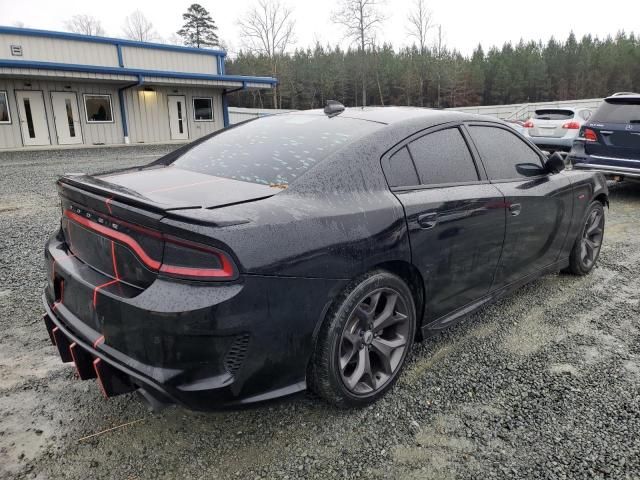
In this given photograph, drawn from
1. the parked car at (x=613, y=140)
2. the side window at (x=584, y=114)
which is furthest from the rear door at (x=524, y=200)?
the side window at (x=584, y=114)

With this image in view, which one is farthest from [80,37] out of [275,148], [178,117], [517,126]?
[275,148]

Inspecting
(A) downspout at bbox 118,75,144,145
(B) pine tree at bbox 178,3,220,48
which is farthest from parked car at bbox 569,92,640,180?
(B) pine tree at bbox 178,3,220,48

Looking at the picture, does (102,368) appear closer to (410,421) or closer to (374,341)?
(374,341)

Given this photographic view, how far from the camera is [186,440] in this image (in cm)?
224

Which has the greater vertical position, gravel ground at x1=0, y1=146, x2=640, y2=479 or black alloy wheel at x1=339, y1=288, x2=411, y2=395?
black alloy wheel at x1=339, y1=288, x2=411, y2=395

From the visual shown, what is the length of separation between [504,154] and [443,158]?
0.77 meters

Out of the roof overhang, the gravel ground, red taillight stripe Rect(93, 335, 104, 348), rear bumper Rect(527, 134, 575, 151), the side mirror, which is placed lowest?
the gravel ground

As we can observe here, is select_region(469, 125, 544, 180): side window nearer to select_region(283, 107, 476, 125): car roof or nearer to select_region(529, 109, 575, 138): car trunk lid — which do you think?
select_region(283, 107, 476, 125): car roof

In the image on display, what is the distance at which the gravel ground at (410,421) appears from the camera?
6.82 feet

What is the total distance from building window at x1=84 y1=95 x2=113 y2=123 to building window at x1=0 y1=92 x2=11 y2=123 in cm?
294

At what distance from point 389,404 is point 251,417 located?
0.74 metres

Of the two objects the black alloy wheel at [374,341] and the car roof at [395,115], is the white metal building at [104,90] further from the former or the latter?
the black alloy wheel at [374,341]

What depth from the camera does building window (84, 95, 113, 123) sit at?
2038 centimetres

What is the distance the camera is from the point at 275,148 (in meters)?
2.69
